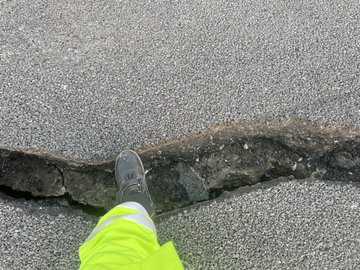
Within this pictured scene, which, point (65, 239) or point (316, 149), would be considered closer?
point (65, 239)

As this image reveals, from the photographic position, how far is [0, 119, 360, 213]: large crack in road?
2566mm

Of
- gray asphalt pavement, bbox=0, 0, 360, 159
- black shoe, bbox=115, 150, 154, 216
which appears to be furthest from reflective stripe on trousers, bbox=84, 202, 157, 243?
gray asphalt pavement, bbox=0, 0, 360, 159

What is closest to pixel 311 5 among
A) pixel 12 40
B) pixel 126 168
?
pixel 126 168

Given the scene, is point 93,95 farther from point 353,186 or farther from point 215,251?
point 353,186

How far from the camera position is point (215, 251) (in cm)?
245

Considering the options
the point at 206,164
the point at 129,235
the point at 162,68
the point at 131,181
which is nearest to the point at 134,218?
the point at 129,235

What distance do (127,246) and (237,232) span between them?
781 mm

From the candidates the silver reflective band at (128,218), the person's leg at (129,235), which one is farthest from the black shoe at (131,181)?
the silver reflective band at (128,218)

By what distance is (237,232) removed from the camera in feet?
8.16

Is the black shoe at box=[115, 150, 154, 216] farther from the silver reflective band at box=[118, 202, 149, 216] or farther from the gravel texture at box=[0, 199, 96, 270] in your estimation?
the gravel texture at box=[0, 199, 96, 270]

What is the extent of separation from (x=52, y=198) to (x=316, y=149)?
172 centimetres

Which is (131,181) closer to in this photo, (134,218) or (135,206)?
(135,206)

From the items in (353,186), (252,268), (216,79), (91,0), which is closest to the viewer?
(252,268)

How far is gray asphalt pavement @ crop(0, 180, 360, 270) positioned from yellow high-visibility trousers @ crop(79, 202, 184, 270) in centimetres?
31
